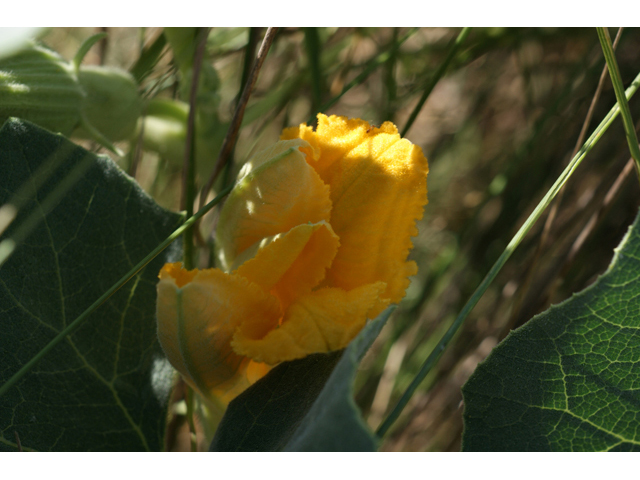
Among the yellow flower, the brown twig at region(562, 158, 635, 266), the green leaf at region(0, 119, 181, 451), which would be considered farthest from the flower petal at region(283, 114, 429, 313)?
the brown twig at region(562, 158, 635, 266)

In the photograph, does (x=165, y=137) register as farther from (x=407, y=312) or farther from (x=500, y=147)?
(x=500, y=147)

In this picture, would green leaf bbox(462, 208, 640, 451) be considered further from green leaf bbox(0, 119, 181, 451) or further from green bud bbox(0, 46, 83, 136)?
green bud bbox(0, 46, 83, 136)

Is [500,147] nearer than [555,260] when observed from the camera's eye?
No

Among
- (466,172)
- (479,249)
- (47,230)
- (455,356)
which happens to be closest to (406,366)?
(455,356)

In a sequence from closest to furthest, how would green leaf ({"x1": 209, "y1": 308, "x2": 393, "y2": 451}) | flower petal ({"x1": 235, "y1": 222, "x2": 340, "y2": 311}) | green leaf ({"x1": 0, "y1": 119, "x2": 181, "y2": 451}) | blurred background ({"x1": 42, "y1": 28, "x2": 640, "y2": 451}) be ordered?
green leaf ({"x1": 209, "y1": 308, "x2": 393, "y2": 451})
flower petal ({"x1": 235, "y1": 222, "x2": 340, "y2": 311})
green leaf ({"x1": 0, "y1": 119, "x2": 181, "y2": 451})
blurred background ({"x1": 42, "y1": 28, "x2": 640, "y2": 451})

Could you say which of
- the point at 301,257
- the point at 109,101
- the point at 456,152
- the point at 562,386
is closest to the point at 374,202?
the point at 301,257

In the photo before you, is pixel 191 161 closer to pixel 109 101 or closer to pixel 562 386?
pixel 109 101

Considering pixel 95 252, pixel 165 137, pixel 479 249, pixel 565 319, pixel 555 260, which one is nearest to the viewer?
pixel 565 319
